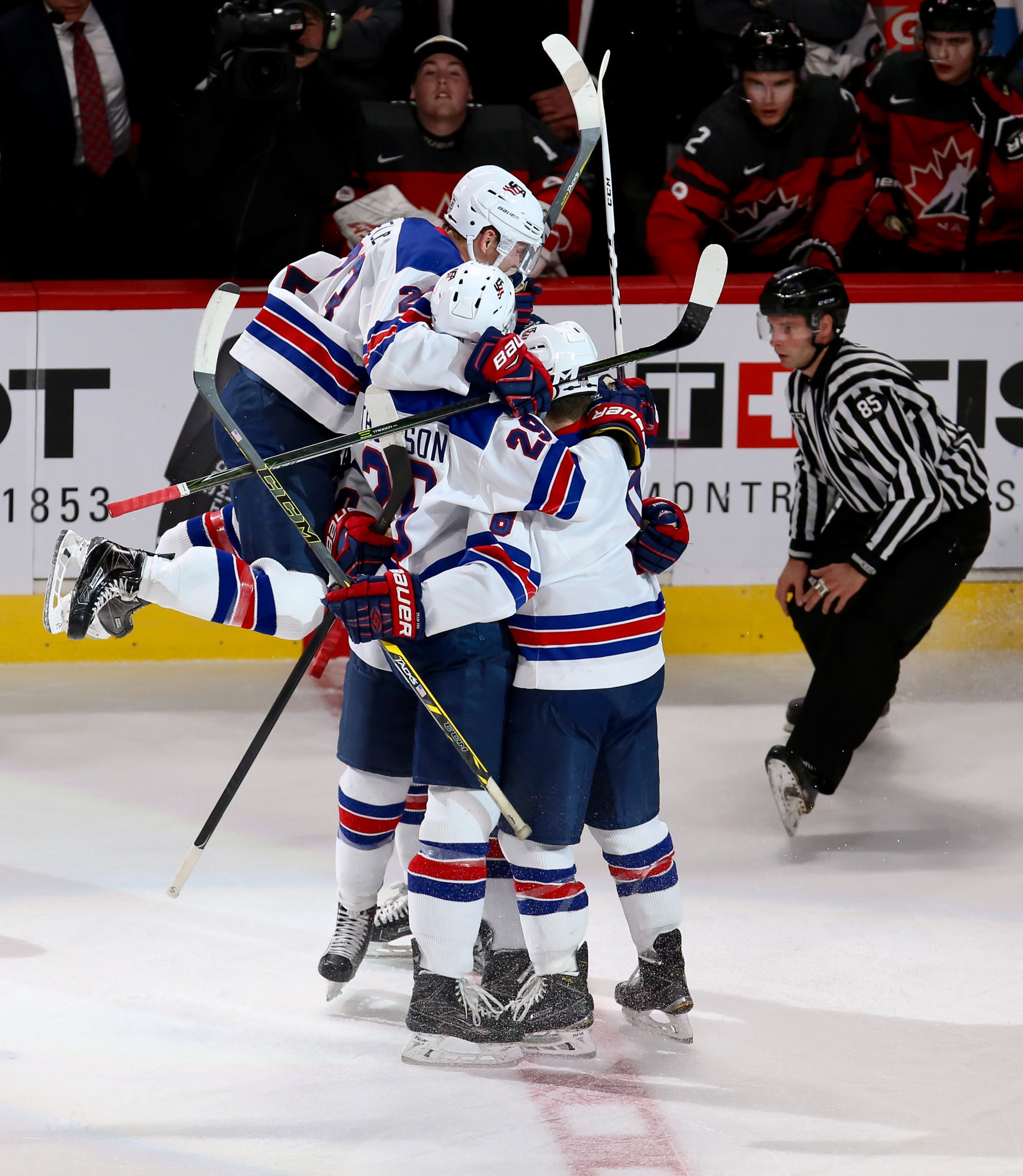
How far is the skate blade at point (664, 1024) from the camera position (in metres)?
2.64

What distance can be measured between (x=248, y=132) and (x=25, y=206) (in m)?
0.83

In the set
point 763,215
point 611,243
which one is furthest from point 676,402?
point 611,243

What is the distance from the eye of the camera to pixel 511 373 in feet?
7.91

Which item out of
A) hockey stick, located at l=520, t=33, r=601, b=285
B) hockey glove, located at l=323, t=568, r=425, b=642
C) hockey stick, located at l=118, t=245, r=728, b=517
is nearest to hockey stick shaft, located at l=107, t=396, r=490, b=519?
hockey stick, located at l=118, t=245, r=728, b=517

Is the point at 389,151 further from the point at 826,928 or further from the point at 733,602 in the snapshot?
the point at 826,928

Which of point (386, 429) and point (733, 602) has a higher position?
point (386, 429)

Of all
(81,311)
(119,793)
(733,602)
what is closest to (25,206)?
(81,311)

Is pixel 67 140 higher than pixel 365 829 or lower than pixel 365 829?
higher

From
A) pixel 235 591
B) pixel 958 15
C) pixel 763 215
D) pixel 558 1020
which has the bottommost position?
pixel 558 1020

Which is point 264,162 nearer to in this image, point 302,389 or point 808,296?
point 808,296

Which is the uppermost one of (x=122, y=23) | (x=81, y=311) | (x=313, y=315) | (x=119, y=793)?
(x=122, y=23)

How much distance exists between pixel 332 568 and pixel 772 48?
3.24 metres

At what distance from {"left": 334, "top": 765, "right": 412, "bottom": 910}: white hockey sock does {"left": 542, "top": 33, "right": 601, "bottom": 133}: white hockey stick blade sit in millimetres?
1331

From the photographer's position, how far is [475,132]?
5152 mm
